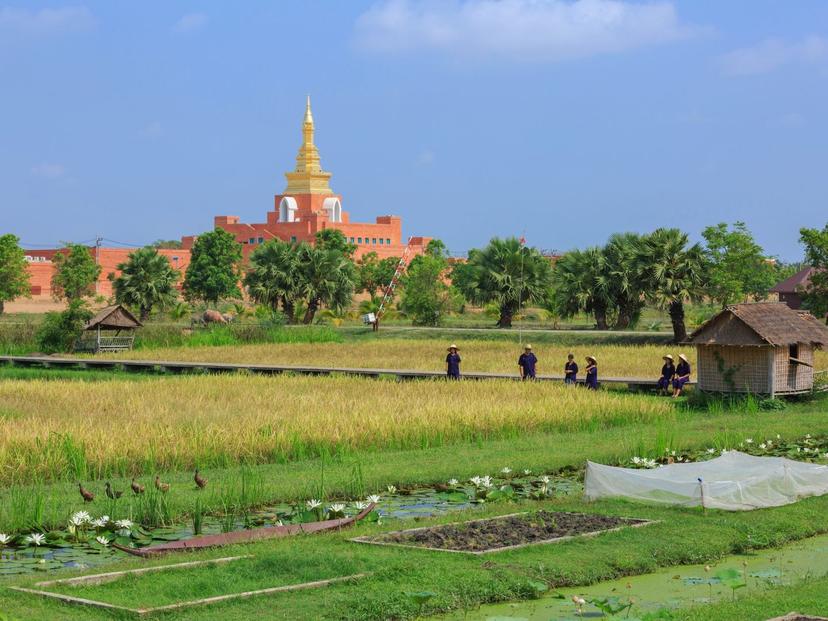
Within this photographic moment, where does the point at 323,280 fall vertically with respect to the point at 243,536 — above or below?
above

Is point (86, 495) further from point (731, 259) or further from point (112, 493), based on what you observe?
point (731, 259)

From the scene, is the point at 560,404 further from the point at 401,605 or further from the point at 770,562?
the point at 401,605

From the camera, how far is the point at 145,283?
189ft

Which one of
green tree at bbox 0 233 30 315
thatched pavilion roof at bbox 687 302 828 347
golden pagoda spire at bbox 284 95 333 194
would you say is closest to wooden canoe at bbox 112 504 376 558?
thatched pavilion roof at bbox 687 302 828 347

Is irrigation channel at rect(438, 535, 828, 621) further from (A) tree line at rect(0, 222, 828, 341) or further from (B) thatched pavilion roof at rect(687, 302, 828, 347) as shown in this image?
(A) tree line at rect(0, 222, 828, 341)

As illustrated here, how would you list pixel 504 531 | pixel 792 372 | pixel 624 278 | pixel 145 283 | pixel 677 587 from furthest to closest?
pixel 145 283, pixel 624 278, pixel 792 372, pixel 504 531, pixel 677 587

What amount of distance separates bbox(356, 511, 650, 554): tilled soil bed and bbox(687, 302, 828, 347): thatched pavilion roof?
44.5 feet

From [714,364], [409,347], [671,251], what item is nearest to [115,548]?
[714,364]

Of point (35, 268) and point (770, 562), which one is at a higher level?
point (35, 268)

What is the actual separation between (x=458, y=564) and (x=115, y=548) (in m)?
3.26

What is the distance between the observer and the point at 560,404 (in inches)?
887

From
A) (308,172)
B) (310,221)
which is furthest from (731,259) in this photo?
(308,172)

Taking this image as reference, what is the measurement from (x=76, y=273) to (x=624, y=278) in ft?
125

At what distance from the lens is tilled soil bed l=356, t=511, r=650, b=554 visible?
1085cm
